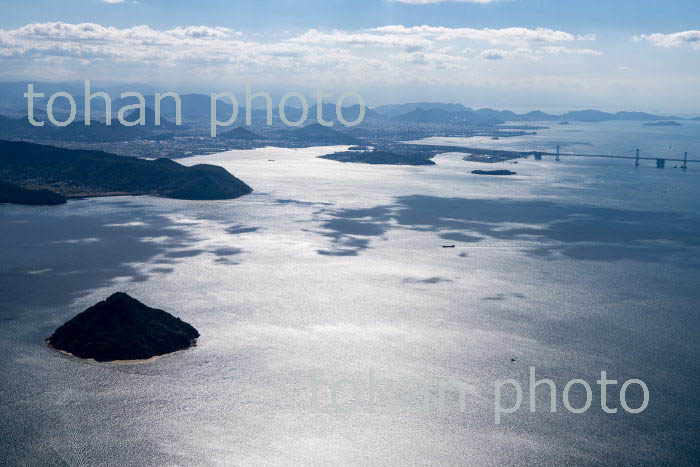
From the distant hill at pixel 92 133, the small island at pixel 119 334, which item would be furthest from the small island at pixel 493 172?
the distant hill at pixel 92 133

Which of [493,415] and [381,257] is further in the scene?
[381,257]

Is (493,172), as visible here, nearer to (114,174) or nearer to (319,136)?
(114,174)

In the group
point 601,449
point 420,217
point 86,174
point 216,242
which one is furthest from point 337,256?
point 86,174

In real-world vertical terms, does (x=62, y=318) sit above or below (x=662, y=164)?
below

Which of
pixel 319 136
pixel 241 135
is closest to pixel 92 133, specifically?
pixel 241 135

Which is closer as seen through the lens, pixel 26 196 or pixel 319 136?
pixel 26 196

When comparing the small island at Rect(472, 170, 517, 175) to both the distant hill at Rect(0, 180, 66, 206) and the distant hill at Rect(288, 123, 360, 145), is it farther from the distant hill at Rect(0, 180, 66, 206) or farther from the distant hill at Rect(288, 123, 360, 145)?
the distant hill at Rect(0, 180, 66, 206)

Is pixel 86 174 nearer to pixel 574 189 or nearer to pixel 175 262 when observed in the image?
pixel 175 262
